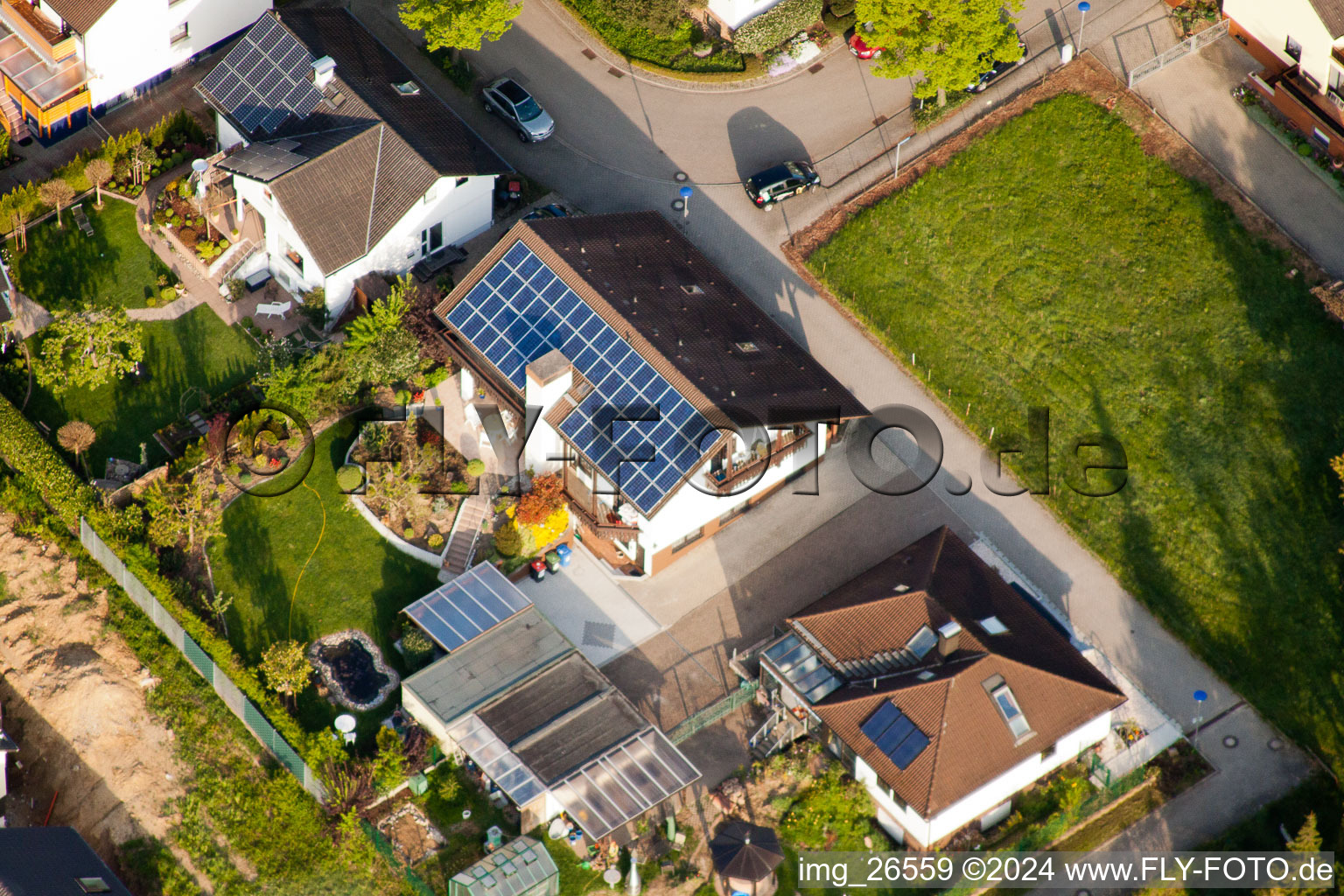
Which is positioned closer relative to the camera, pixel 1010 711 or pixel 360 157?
pixel 1010 711

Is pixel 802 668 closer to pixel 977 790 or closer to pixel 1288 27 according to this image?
pixel 977 790

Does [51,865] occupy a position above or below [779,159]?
above

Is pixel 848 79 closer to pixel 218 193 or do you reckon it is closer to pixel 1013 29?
pixel 1013 29

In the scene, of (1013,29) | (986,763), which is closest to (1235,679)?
(986,763)

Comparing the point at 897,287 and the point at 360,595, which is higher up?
the point at 360,595

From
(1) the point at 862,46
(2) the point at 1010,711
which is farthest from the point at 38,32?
(2) the point at 1010,711

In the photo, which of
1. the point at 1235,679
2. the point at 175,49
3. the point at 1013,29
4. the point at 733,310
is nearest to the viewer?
the point at 1235,679

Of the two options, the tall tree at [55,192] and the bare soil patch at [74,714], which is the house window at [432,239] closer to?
the tall tree at [55,192]
